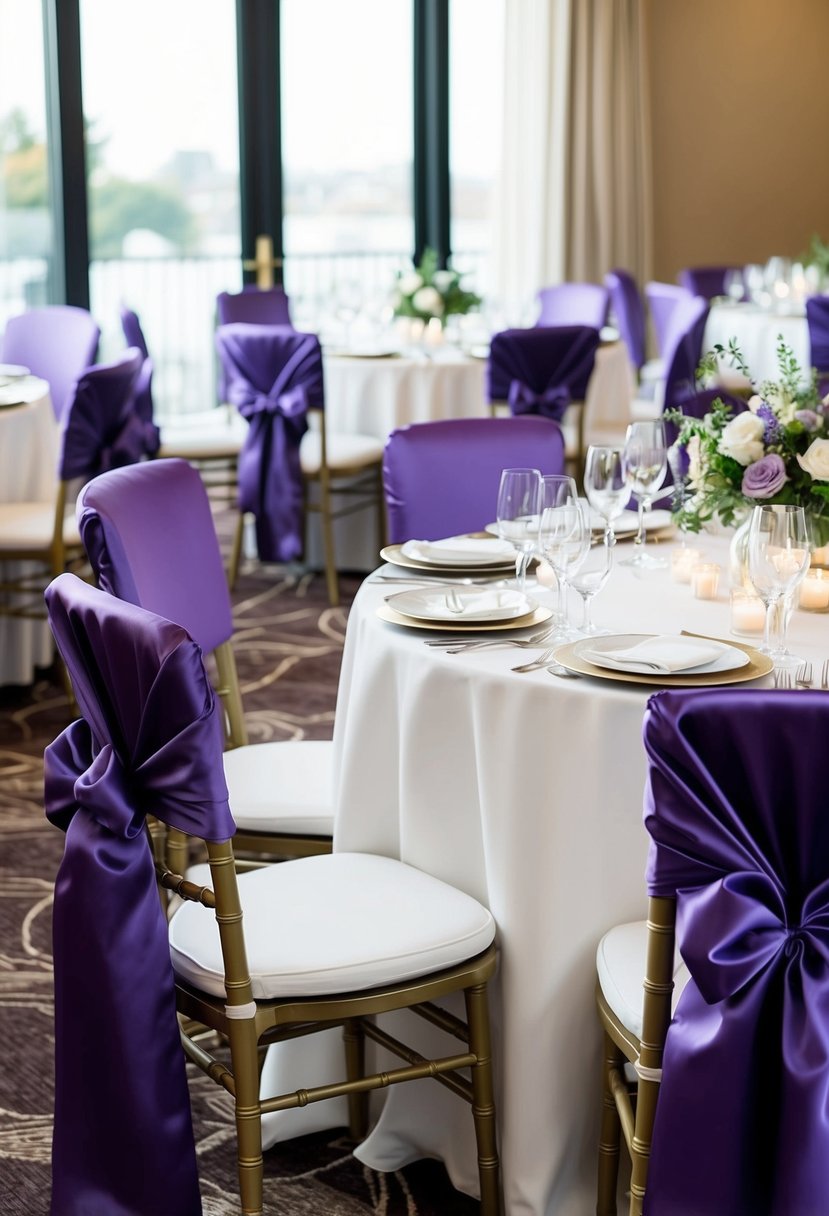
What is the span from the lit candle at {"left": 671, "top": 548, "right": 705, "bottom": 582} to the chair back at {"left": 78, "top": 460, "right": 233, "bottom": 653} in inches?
32.2

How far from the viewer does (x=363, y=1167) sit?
92.7 inches

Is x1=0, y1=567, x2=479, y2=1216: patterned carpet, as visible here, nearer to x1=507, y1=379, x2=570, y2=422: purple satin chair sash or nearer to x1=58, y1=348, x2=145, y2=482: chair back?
x1=58, y1=348, x2=145, y2=482: chair back

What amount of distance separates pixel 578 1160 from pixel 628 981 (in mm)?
411

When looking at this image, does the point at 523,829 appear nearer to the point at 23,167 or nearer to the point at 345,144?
the point at 23,167

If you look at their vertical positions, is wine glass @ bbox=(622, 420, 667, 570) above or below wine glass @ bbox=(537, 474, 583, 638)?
above

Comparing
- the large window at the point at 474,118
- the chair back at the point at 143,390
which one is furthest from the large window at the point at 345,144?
the chair back at the point at 143,390

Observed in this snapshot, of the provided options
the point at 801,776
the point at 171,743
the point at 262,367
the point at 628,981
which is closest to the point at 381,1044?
the point at 628,981

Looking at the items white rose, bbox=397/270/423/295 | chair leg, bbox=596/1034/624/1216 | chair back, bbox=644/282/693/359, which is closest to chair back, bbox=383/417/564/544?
chair leg, bbox=596/1034/624/1216

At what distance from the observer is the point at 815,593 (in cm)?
239

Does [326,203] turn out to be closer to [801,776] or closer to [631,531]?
[631,531]

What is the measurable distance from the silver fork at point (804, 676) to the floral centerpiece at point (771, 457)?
1.50ft

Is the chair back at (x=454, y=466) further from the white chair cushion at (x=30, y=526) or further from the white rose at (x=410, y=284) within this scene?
the white rose at (x=410, y=284)

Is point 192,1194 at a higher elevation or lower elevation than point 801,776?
lower

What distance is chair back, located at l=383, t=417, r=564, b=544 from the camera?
3.20 metres
